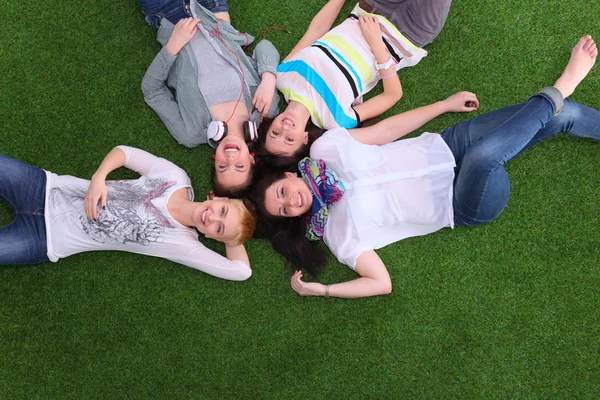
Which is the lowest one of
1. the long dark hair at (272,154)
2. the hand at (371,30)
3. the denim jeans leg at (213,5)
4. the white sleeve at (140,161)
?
the white sleeve at (140,161)

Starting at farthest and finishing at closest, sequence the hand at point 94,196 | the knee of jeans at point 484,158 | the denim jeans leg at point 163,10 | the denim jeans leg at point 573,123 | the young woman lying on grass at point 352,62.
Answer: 1. the denim jeans leg at point 163,10
2. the young woman lying on grass at point 352,62
3. the denim jeans leg at point 573,123
4. the hand at point 94,196
5. the knee of jeans at point 484,158

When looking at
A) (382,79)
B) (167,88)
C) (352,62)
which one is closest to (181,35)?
(167,88)

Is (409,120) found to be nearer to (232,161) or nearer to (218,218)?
(232,161)

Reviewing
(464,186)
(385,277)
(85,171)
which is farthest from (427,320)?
(85,171)

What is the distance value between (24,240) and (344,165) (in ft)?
6.56

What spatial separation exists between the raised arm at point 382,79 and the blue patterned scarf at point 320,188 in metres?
0.51

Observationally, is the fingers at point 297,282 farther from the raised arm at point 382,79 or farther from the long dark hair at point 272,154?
the raised arm at point 382,79

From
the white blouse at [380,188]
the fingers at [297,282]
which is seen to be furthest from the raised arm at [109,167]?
the fingers at [297,282]

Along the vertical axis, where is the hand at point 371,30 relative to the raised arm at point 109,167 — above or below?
above

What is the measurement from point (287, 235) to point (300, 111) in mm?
784

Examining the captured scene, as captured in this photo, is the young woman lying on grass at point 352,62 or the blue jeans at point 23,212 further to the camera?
the young woman lying on grass at point 352,62

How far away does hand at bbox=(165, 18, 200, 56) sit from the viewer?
2822 millimetres

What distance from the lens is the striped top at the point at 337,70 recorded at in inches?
111

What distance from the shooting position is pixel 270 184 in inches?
103
